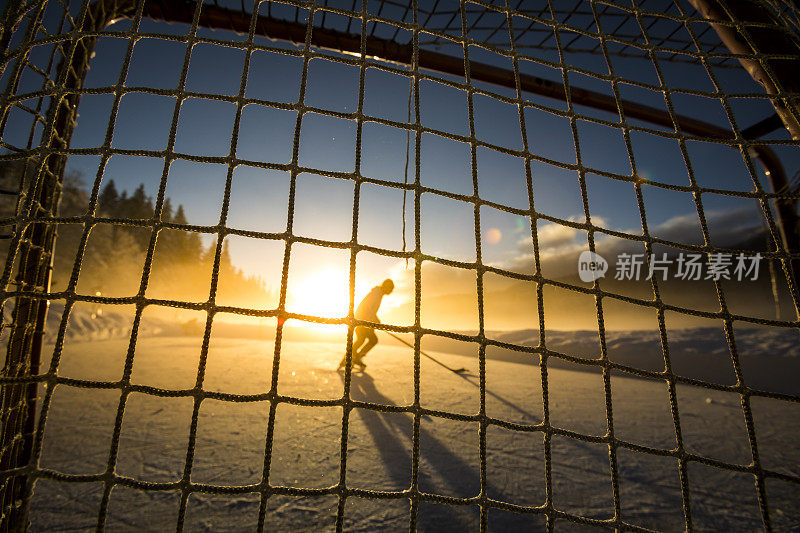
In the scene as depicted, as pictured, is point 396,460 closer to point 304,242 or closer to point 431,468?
point 431,468

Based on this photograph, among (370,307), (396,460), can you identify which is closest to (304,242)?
(396,460)

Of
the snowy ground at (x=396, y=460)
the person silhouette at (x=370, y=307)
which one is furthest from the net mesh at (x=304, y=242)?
the person silhouette at (x=370, y=307)

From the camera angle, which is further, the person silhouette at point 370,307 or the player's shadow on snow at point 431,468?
the person silhouette at point 370,307

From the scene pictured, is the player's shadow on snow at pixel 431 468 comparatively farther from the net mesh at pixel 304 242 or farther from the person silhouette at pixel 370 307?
the person silhouette at pixel 370 307

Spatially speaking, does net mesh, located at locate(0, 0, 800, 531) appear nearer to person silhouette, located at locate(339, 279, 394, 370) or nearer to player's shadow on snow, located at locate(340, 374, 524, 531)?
player's shadow on snow, located at locate(340, 374, 524, 531)

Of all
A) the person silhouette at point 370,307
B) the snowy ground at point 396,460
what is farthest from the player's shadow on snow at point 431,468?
the person silhouette at point 370,307

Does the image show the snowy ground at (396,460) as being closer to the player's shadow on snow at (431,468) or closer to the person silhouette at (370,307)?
the player's shadow on snow at (431,468)

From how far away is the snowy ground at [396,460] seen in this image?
1.54 m

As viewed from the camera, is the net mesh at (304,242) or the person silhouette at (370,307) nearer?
the net mesh at (304,242)

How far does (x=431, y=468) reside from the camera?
6.61 feet

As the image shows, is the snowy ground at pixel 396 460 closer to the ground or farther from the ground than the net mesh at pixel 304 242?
closer to the ground

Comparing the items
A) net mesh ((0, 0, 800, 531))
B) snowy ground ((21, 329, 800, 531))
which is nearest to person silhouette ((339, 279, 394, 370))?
snowy ground ((21, 329, 800, 531))

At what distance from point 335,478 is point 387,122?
6.31 feet

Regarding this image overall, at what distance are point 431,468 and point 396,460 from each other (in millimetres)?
220
